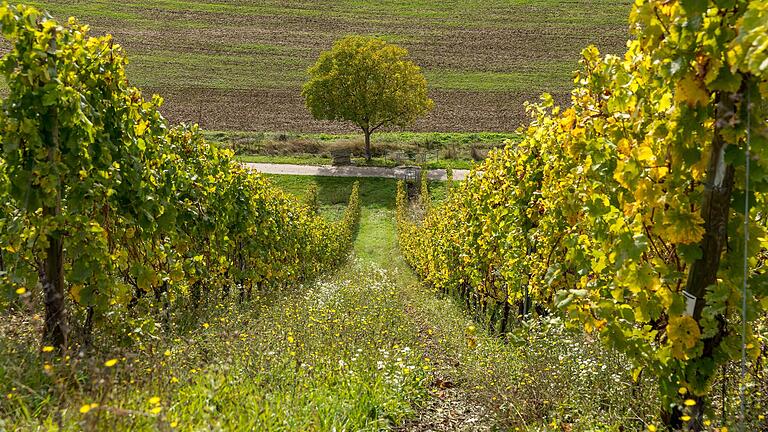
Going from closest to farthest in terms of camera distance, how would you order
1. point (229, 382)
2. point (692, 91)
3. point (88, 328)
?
point (692, 91)
point (229, 382)
point (88, 328)

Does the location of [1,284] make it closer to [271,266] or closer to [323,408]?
[323,408]

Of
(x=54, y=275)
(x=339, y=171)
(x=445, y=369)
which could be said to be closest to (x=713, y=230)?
(x=445, y=369)

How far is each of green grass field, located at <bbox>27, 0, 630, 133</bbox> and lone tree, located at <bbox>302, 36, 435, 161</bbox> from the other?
224 inches

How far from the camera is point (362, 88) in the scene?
112ft

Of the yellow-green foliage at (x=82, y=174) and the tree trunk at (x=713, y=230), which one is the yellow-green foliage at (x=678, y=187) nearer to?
the tree trunk at (x=713, y=230)

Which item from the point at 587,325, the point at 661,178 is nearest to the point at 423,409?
the point at 587,325

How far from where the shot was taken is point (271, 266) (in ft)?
36.5

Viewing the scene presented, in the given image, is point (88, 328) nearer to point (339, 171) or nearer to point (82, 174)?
point (82, 174)

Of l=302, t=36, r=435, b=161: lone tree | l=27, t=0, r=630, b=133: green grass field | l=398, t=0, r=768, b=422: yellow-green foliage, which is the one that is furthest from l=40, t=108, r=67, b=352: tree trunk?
l=27, t=0, r=630, b=133: green grass field

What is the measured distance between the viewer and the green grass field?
42.9 m

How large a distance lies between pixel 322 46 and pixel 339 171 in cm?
2964

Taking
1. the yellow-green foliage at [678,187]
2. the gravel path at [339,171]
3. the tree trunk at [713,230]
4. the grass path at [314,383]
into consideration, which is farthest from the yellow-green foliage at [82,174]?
the gravel path at [339,171]

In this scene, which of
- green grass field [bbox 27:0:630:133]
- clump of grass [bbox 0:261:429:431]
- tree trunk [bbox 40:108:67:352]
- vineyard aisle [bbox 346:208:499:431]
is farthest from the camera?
green grass field [bbox 27:0:630:133]

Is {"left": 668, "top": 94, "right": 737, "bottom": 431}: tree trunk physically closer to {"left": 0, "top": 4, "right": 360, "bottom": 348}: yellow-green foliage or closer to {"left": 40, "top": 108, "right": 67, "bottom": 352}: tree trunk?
{"left": 0, "top": 4, "right": 360, "bottom": 348}: yellow-green foliage
